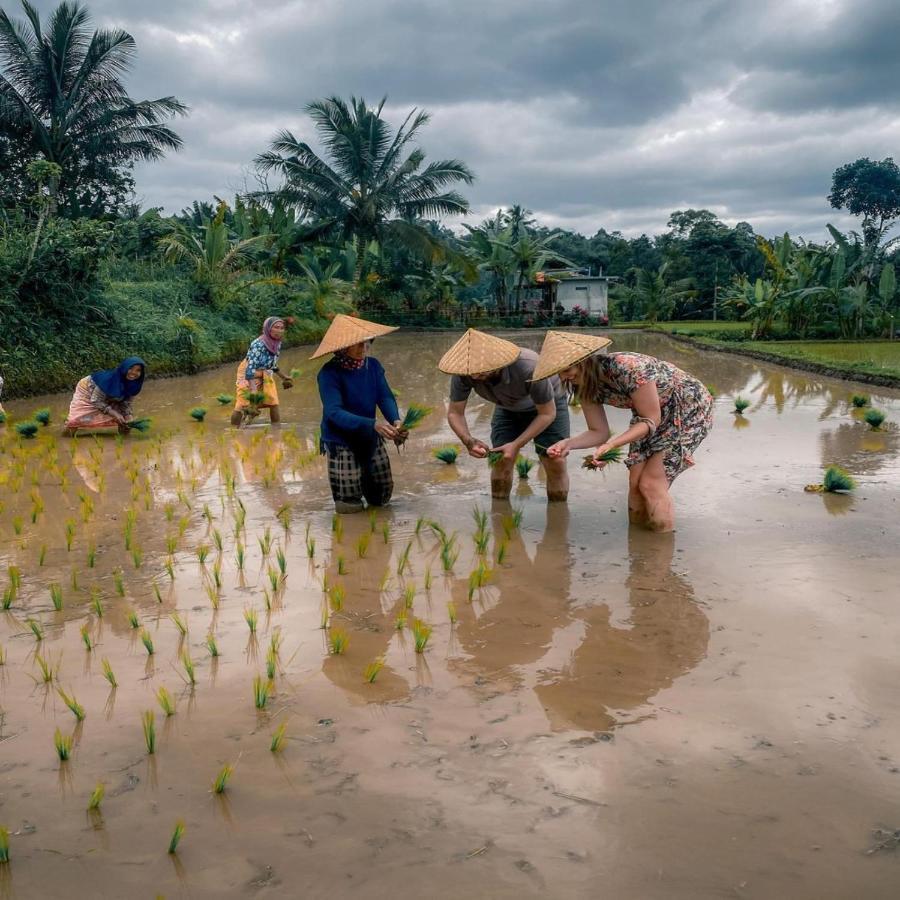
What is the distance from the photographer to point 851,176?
43.8 meters

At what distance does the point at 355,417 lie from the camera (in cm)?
484

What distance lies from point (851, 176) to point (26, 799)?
1935 inches

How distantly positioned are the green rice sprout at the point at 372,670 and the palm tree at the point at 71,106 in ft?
61.8

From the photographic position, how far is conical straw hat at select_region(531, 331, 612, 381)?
4.09 meters

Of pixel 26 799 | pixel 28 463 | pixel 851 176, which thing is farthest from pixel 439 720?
pixel 851 176

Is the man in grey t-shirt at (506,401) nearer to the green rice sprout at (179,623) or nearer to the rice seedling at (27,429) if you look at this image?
the green rice sprout at (179,623)

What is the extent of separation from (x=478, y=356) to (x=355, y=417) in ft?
2.55

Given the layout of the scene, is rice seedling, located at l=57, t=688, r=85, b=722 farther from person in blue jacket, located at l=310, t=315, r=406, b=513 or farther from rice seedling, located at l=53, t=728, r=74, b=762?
person in blue jacket, located at l=310, t=315, r=406, b=513

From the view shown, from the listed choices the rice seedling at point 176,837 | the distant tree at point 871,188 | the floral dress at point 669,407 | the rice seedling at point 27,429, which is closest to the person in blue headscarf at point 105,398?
the rice seedling at point 27,429

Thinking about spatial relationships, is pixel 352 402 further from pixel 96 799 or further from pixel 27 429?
pixel 27 429

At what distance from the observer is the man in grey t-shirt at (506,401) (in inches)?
185

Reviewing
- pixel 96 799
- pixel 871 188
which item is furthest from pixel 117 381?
pixel 871 188

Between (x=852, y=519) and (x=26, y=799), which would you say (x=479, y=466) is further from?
(x=26, y=799)

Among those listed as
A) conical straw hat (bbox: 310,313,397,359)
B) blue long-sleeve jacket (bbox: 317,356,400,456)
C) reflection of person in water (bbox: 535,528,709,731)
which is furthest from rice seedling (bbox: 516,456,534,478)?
reflection of person in water (bbox: 535,528,709,731)
